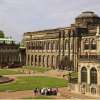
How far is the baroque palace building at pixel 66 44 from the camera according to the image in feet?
350

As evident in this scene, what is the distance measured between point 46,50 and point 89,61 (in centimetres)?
6872

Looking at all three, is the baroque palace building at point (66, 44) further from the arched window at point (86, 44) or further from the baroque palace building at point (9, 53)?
the baroque palace building at point (9, 53)

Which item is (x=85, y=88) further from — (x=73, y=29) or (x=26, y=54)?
(x=26, y=54)

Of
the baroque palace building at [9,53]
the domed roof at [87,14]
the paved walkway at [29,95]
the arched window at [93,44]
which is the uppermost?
the domed roof at [87,14]

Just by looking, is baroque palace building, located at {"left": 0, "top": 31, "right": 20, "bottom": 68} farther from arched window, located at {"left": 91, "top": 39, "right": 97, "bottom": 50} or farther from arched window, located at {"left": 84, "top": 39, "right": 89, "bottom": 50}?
arched window, located at {"left": 91, "top": 39, "right": 97, "bottom": 50}

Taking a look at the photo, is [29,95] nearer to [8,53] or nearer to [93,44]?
[93,44]

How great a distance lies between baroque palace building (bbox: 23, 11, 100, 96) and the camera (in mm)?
106625

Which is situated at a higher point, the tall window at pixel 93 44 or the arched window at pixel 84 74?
the tall window at pixel 93 44

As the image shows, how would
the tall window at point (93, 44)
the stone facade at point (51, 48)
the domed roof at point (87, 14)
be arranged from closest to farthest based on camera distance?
the tall window at point (93, 44), the stone facade at point (51, 48), the domed roof at point (87, 14)

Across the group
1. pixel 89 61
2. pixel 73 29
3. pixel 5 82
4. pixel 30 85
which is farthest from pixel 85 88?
pixel 73 29

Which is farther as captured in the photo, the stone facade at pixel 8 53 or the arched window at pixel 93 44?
the stone facade at pixel 8 53

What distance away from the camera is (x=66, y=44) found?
11812 cm

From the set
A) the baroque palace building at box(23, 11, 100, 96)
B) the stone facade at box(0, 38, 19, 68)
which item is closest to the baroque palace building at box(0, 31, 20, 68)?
the stone facade at box(0, 38, 19, 68)

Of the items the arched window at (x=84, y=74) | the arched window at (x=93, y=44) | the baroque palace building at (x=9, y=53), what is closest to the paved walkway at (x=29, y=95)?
the arched window at (x=84, y=74)
